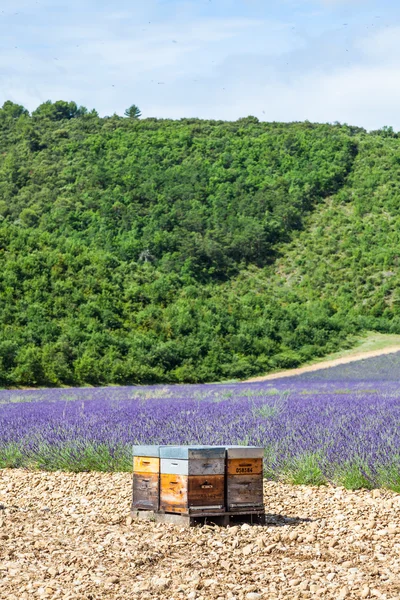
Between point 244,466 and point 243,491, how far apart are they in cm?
18

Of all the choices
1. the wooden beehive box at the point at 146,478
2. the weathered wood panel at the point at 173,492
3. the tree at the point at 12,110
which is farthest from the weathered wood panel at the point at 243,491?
the tree at the point at 12,110

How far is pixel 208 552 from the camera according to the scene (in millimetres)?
5742

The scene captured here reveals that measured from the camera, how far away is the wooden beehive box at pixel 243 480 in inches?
265

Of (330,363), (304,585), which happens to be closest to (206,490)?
(304,585)

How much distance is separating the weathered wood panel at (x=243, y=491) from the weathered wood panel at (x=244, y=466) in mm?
30

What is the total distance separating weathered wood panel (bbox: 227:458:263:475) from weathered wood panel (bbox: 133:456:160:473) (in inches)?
22.0

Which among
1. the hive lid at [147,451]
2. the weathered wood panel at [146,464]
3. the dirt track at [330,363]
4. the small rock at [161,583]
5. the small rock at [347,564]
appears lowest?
the dirt track at [330,363]

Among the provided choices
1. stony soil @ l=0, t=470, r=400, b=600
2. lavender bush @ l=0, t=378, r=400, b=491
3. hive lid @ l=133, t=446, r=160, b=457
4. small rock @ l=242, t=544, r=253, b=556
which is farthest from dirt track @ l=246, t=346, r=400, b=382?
small rock @ l=242, t=544, r=253, b=556

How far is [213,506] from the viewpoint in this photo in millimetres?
6680

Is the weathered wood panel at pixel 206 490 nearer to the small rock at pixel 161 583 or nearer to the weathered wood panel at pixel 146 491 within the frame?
the weathered wood panel at pixel 146 491

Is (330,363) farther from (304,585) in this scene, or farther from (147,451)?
(304,585)

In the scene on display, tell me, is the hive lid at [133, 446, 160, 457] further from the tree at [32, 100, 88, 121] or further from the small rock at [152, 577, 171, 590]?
the tree at [32, 100, 88, 121]

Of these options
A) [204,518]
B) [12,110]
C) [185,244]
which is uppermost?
[12,110]

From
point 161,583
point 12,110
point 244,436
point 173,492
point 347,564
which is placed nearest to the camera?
point 161,583
